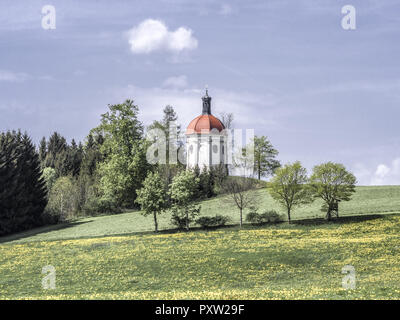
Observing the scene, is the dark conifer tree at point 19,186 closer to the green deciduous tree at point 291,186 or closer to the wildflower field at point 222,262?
the wildflower field at point 222,262

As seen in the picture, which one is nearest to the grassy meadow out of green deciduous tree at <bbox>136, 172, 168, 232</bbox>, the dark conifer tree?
green deciduous tree at <bbox>136, 172, 168, 232</bbox>

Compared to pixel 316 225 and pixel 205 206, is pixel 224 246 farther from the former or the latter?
pixel 205 206

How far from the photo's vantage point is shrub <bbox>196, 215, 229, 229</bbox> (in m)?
54.6

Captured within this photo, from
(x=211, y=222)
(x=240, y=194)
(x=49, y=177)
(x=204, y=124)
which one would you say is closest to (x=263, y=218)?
(x=240, y=194)

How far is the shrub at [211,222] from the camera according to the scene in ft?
179

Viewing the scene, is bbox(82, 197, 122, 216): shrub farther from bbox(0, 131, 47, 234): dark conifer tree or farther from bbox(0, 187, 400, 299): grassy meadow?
bbox(0, 187, 400, 299): grassy meadow

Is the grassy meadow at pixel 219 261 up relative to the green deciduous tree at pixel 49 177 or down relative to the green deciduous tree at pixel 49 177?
down

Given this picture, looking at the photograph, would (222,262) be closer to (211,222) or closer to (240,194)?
(211,222)

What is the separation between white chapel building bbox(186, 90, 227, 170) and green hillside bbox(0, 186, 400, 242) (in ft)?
101

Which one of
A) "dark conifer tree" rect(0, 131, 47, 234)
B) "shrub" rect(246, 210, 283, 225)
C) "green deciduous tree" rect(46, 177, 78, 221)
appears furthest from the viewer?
"green deciduous tree" rect(46, 177, 78, 221)

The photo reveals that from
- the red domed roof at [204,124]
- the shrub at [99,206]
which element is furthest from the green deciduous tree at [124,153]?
the red domed roof at [204,124]

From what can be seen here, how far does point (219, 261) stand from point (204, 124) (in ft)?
235

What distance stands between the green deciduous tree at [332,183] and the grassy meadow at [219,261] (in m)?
2.54

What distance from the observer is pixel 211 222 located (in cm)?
5462
